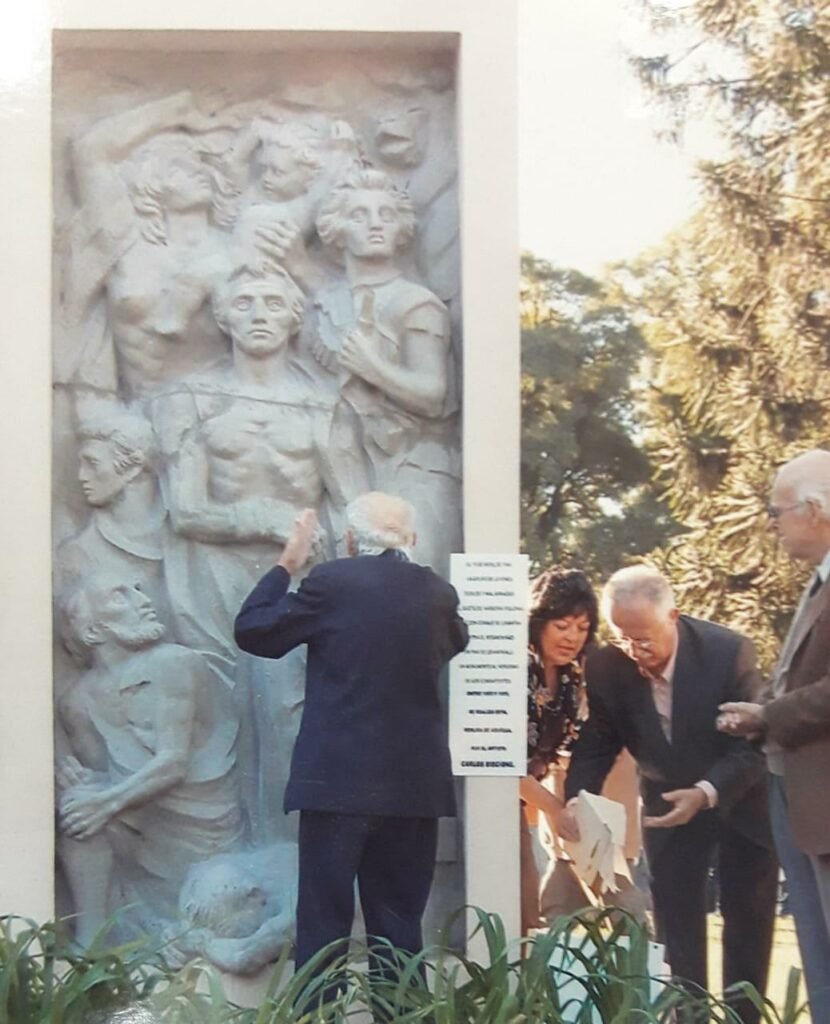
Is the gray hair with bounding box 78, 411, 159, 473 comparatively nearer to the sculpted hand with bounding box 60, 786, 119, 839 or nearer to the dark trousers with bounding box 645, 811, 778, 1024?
the sculpted hand with bounding box 60, 786, 119, 839

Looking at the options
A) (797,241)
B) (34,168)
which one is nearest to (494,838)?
(797,241)

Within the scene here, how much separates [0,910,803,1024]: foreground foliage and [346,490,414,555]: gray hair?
47.6 inches

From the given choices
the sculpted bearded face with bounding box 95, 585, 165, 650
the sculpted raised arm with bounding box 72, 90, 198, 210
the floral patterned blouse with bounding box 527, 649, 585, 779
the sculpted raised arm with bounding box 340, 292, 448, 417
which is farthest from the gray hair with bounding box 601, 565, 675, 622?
the sculpted raised arm with bounding box 72, 90, 198, 210

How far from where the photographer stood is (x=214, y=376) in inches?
258

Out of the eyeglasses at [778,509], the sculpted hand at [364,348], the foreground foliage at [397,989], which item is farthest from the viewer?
the sculpted hand at [364,348]

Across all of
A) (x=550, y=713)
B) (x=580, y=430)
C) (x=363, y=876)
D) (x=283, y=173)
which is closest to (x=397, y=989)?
(x=363, y=876)

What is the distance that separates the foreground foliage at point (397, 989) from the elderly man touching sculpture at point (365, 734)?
28cm

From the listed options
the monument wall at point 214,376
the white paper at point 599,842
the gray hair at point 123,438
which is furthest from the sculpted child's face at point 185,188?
the white paper at point 599,842

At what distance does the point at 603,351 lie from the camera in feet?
21.0

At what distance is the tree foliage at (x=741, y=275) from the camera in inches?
252

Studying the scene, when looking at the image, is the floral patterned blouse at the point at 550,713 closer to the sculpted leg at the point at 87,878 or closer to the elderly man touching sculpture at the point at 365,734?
the elderly man touching sculpture at the point at 365,734

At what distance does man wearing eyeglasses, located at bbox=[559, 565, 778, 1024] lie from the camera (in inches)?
246

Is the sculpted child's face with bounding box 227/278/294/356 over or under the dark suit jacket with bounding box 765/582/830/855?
over

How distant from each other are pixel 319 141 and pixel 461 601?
1.65 meters
